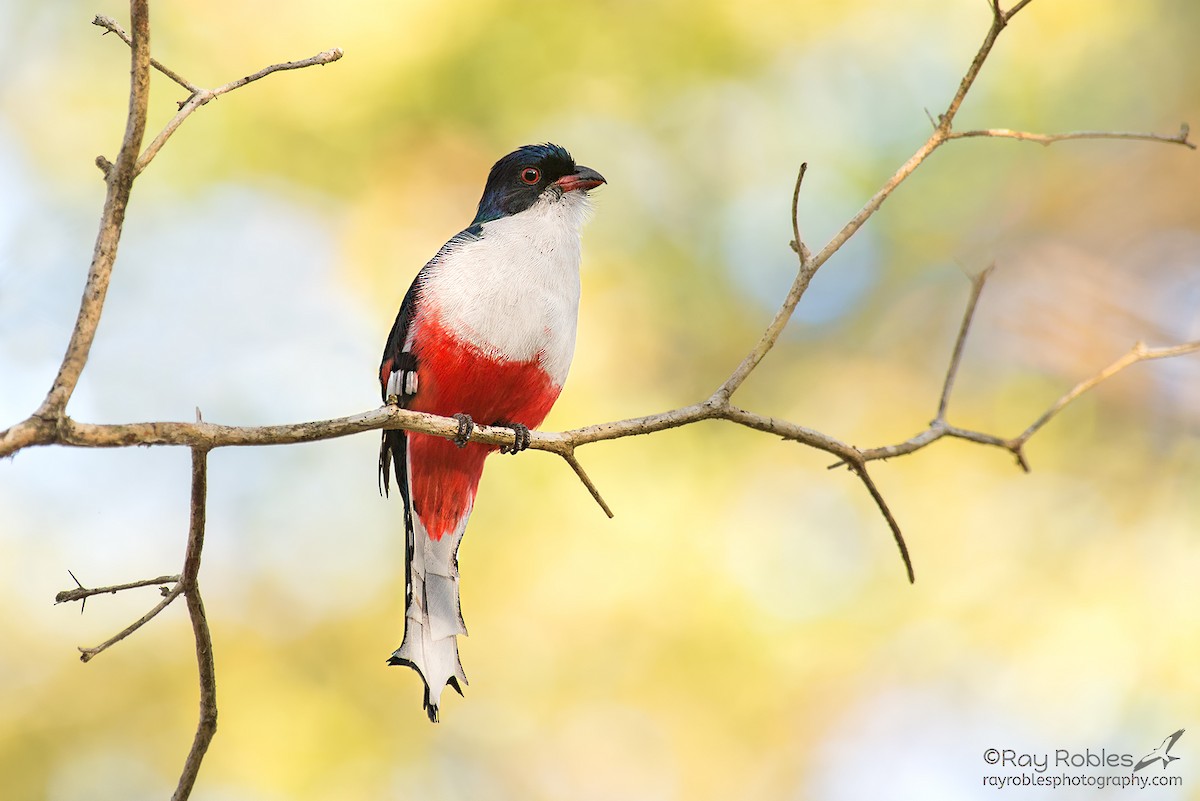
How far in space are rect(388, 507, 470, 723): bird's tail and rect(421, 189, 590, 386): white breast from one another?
25.6 inches

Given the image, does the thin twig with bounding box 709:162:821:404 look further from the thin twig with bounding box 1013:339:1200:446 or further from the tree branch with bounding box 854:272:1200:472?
the thin twig with bounding box 1013:339:1200:446

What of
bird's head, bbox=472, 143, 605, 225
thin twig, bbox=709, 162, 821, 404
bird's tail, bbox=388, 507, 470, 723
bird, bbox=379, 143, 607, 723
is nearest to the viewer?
thin twig, bbox=709, 162, 821, 404

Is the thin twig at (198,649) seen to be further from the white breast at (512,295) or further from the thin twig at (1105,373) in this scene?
the thin twig at (1105,373)

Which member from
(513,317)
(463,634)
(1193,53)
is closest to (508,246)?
(513,317)

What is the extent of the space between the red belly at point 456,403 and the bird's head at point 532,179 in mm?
831

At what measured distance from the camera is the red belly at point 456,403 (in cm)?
350

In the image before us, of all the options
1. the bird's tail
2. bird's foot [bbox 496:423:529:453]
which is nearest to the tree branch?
bird's foot [bbox 496:423:529:453]

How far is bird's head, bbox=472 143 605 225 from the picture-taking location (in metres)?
4.20

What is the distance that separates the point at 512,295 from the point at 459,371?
0.94 ft

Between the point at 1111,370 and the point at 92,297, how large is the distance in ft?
9.13

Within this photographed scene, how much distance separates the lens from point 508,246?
12.2ft

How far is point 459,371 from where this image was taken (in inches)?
138

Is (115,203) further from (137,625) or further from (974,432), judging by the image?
(974,432)

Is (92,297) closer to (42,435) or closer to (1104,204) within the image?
(42,435)
